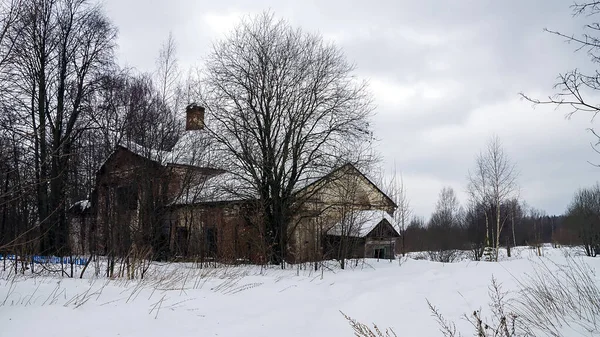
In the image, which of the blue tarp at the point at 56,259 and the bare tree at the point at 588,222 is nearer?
the blue tarp at the point at 56,259

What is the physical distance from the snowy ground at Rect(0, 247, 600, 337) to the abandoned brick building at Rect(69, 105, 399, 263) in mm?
2885

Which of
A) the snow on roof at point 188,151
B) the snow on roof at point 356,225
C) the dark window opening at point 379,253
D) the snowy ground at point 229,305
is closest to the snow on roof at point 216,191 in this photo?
the snow on roof at point 188,151

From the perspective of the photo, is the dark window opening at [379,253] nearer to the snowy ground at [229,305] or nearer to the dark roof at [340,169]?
the dark roof at [340,169]

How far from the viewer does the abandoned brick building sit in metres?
Answer: 14.0

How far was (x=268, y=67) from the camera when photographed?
60.3ft

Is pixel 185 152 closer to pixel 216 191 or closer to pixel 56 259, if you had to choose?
pixel 216 191

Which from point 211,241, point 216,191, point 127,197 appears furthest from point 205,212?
point 127,197

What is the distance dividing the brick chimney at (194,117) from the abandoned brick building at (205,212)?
43 millimetres

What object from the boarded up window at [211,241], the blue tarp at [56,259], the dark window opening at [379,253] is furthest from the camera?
Answer: the dark window opening at [379,253]

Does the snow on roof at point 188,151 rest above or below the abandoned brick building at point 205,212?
above

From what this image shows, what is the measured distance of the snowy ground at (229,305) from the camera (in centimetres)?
591

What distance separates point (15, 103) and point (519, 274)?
15.8 meters

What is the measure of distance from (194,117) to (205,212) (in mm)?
4276

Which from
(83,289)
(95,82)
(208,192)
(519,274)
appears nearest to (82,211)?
(208,192)
